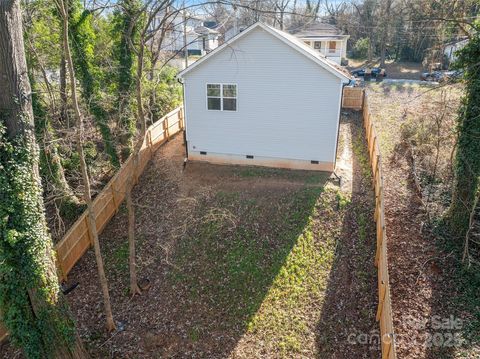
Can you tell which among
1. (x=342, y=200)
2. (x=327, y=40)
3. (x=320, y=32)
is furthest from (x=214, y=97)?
(x=320, y=32)

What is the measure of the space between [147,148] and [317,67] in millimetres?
8631

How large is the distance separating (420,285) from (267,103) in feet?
28.5

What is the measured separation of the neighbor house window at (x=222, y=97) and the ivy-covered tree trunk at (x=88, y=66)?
14.8 feet

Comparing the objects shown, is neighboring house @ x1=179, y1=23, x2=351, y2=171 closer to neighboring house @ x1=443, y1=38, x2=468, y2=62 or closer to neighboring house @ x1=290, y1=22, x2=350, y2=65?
neighboring house @ x1=443, y1=38, x2=468, y2=62

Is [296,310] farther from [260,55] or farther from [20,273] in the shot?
[260,55]

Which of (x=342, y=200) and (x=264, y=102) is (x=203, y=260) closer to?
(x=342, y=200)

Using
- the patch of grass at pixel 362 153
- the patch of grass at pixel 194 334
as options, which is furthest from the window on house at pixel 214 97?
the patch of grass at pixel 194 334

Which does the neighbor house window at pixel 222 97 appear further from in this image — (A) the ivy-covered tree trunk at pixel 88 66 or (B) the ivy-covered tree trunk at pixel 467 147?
(B) the ivy-covered tree trunk at pixel 467 147

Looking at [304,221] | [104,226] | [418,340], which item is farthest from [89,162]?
[418,340]

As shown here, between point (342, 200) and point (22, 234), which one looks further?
point (342, 200)

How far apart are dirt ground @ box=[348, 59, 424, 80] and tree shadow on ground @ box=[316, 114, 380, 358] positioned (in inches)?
1093

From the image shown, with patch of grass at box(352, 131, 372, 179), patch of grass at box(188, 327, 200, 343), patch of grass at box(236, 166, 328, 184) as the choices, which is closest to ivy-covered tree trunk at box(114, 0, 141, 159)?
patch of grass at box(236, 166, 328, 184)

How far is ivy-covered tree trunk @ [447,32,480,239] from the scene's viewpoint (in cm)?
999

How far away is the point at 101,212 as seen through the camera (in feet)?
41.4
